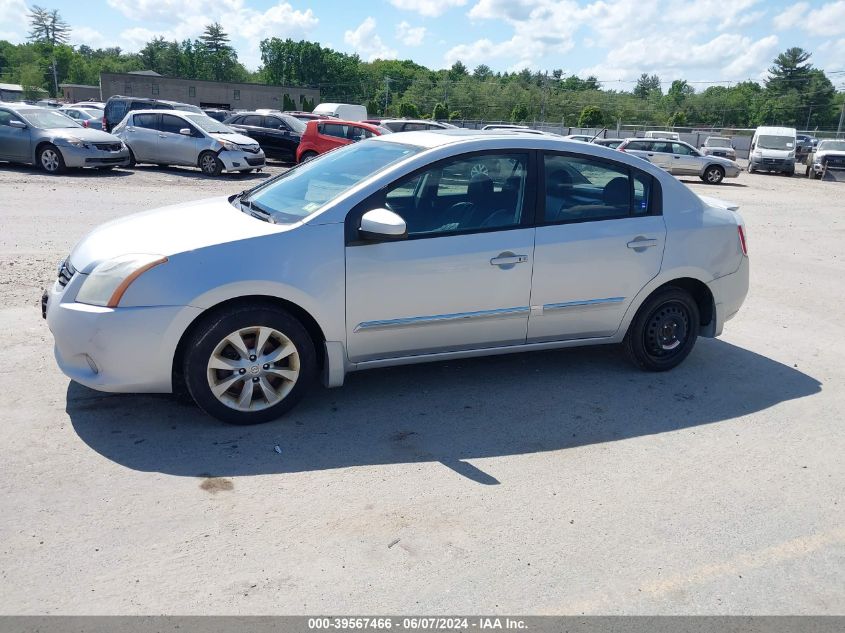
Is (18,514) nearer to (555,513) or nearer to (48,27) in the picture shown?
(555,513)

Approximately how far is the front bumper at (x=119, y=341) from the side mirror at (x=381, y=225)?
1.07 m

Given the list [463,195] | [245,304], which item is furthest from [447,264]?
[245,304]

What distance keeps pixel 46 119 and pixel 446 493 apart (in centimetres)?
1769

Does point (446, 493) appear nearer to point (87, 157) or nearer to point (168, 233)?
point (168, 233)

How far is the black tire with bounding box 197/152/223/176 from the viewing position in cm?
1831

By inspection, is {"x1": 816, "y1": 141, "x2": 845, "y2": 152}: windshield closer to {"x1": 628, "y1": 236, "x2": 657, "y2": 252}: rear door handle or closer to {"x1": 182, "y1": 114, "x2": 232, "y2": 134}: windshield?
{"x1": 182, "y1": 114, "x2": 232, "y2": 134}: windshield

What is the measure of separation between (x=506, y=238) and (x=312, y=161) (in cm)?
170

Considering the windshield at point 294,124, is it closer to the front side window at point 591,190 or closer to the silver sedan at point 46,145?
the silver sedan at point 46,145

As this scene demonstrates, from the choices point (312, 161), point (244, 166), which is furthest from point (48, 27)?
point (312, 161)

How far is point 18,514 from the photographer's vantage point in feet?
10.7

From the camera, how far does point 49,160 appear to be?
16.8 metres

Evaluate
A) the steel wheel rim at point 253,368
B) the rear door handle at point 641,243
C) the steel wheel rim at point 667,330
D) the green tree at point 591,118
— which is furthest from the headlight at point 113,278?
the green tree at point 591,118

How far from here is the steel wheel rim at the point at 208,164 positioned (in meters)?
18.4

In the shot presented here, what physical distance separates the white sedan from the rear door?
15409mm
